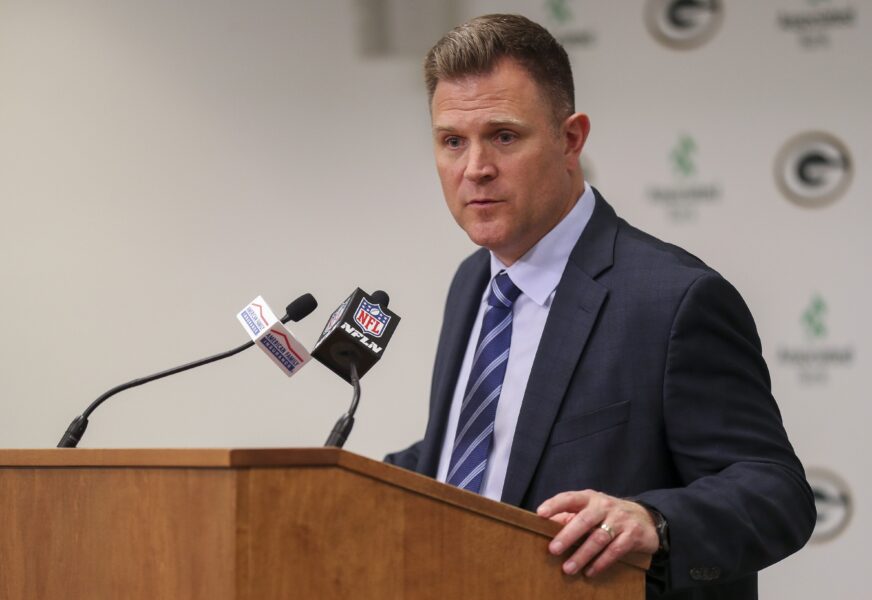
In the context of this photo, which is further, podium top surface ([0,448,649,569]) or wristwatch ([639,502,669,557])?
wristwatch ([639,502,669,557])

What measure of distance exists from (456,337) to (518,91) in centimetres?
53

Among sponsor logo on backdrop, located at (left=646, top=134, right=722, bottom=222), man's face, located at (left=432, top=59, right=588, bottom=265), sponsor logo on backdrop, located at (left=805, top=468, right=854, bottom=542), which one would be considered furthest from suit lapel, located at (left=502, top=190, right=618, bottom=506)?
sponsor logo on backdrop, located at (left=805, top=468, right=854, bottom=542)

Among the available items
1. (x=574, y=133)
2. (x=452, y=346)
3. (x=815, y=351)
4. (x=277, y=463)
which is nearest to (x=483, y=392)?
(x=452, y=346)

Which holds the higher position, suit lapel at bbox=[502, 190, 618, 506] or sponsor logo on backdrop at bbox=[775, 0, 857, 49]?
sponsor logo on backdrop at bbox=[775, 0, 857, 49]

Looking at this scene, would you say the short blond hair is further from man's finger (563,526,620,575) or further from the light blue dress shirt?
man's finger (563,526,620,575)

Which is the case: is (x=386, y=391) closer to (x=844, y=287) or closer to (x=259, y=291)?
(x=259, y=291)

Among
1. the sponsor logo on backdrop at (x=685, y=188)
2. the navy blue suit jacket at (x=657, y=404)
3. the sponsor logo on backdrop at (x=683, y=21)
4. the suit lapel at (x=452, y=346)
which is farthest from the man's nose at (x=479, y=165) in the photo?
the sponsor logo on backdrop at (x=683, y=21)

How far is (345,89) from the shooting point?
3971 mm

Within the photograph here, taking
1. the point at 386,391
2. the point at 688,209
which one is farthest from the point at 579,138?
the point at 386,391

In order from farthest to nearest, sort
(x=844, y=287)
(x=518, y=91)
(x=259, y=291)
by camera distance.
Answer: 1. (x=259, y=291)
2. (x=844, y=287)
3. (x=518, y=91)

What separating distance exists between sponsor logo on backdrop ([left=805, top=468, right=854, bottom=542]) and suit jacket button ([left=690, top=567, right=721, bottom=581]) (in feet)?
6.12

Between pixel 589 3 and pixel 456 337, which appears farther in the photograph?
pixel 589 3

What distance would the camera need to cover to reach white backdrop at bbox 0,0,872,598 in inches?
139

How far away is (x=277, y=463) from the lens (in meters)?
1.25
